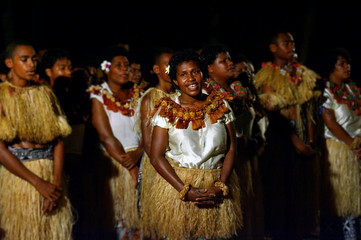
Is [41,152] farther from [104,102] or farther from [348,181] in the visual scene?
[348,181]

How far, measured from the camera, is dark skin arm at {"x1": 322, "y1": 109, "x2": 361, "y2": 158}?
4705 mm

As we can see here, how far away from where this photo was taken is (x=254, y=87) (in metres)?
4.44

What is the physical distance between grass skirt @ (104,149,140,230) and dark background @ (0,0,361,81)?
310 cm

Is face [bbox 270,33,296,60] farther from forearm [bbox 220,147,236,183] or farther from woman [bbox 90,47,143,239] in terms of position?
forearm [bbox 220,147,236,183]

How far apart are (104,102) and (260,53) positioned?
11.6 ft

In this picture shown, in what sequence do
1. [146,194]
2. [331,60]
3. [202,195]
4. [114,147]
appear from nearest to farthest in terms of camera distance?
[202,195] < [146,194] < [114,147] < [331,60]

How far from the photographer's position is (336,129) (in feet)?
15.5

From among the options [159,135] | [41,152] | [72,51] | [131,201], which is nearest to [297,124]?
[131,201]

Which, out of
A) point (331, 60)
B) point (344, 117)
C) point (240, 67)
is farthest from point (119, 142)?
point (331, 60)

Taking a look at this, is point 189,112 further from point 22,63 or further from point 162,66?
point 22,63

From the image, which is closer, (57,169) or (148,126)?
(148,126)

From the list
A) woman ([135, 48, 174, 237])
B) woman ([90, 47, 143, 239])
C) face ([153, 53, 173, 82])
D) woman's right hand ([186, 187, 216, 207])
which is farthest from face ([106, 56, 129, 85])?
woman's right hand ([186, 187, 216, 207])

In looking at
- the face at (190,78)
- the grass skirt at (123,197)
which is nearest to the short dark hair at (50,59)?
the grass skirt at (123,197)

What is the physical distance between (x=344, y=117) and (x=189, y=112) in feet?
7.70
